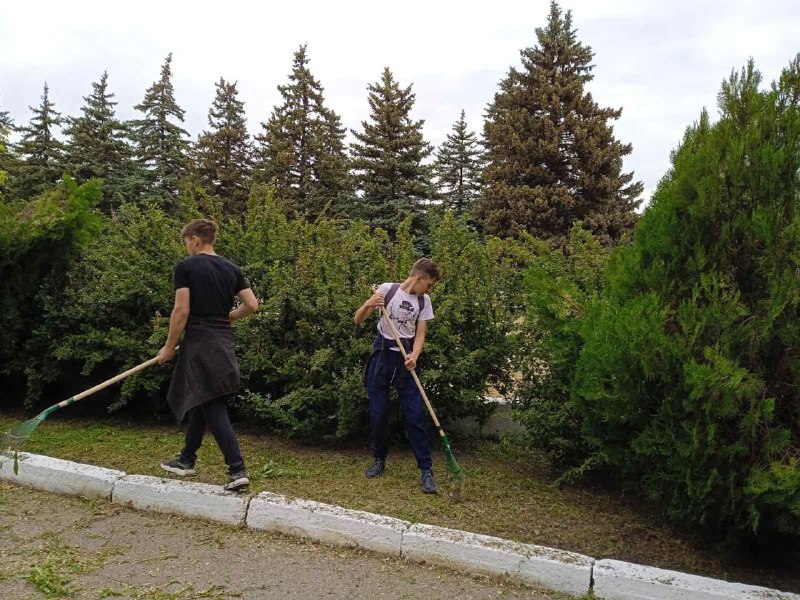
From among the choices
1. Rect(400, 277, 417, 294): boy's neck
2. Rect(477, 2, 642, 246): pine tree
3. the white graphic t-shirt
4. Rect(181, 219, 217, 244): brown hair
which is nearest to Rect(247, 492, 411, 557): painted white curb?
the white graphic t-shirt

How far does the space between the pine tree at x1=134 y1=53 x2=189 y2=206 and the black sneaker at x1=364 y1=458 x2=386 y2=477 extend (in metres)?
36.0

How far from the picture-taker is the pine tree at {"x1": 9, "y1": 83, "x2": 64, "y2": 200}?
37594mm

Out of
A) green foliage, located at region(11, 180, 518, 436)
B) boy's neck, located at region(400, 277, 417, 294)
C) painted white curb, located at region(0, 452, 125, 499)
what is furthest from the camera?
green foliage, located at region(11, 180, 518, 436)

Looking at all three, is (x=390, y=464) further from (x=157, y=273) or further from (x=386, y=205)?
(x=386, y=205)

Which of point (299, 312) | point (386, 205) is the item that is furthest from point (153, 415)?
point (386, 205)

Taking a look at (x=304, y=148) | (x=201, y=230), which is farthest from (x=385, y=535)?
(x=304, y=148)

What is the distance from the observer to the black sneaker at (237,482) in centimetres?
392

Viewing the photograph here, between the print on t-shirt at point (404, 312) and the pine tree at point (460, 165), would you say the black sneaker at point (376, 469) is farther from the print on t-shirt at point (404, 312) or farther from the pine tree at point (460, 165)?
the pine tree at point (460, 165)

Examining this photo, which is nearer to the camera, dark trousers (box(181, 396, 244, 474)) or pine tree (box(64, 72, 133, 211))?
dark trousers (box(181, 396, 244, 474))

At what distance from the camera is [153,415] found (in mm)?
6156

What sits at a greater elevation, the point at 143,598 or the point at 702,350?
the point at 702,350

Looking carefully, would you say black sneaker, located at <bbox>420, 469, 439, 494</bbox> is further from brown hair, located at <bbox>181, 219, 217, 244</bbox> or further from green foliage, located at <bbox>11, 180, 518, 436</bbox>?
brown hair, located at <bbox>181, 219, 217, 244</bbox>

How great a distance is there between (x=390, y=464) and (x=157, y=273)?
3111 millimetres

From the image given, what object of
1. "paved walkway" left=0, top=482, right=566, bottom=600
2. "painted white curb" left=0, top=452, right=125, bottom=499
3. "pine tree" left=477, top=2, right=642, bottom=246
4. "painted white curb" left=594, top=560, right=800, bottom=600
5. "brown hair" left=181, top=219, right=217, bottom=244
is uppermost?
"pine tree" left=477, top=2, right=642, bottom=246
